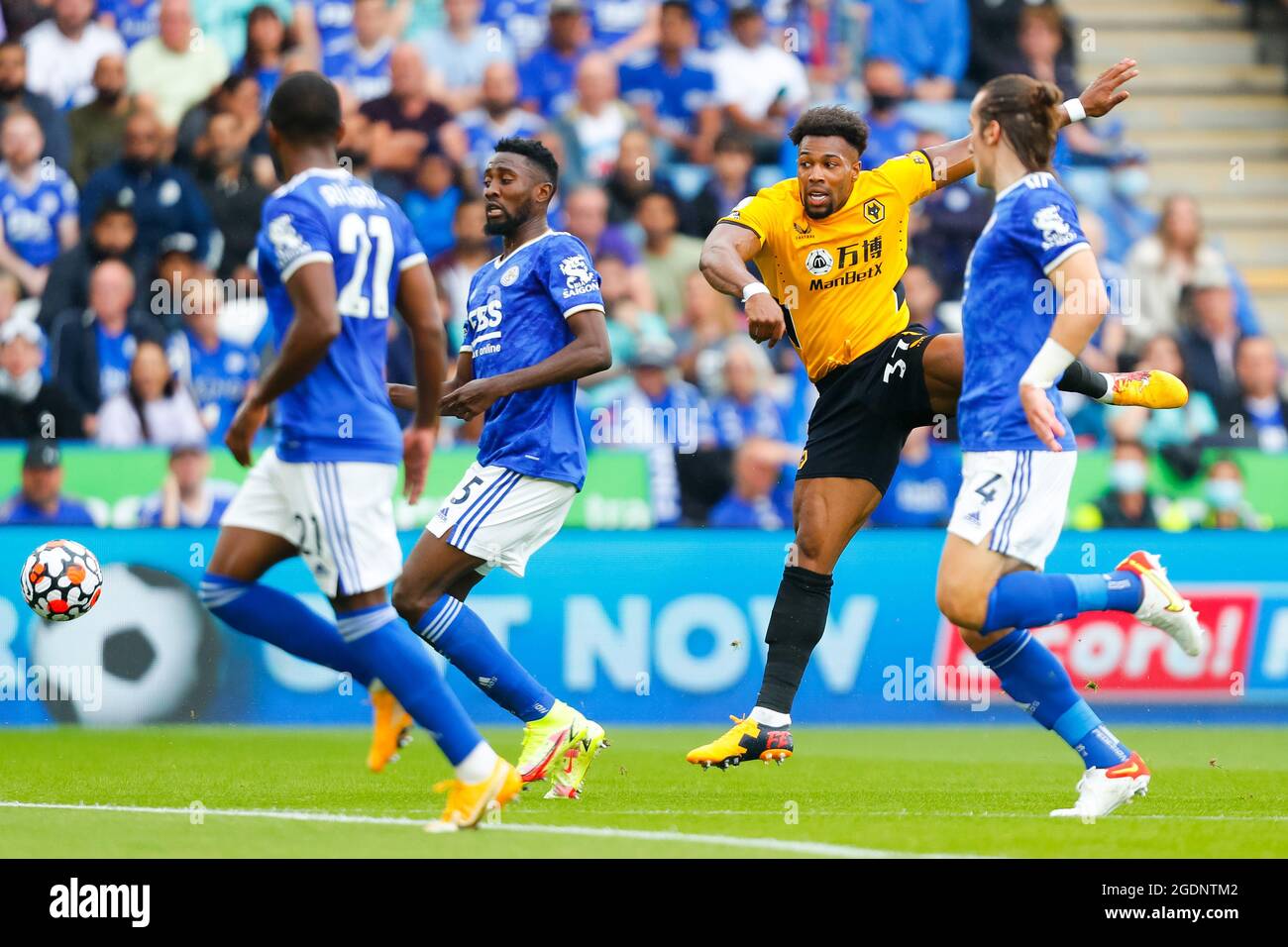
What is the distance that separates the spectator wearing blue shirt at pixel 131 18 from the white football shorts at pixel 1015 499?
32.9 feet

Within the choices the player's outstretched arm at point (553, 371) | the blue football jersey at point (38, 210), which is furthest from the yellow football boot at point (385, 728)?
the blue football jersey at point (38, 210)

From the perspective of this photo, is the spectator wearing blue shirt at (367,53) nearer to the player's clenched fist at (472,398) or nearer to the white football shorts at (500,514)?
the white football shorts at (500,514)

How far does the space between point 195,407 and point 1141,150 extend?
28.5 feet

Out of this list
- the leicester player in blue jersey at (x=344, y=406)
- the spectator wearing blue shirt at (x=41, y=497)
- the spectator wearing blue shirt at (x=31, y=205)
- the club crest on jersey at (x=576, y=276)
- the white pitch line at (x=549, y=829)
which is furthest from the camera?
the spectator wearing blue shirt at (x=31, y=205)

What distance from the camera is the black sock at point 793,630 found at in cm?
740

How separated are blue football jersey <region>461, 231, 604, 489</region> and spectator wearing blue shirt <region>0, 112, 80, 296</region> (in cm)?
679

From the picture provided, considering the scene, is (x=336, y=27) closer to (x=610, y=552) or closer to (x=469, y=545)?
(x=610, y=552)

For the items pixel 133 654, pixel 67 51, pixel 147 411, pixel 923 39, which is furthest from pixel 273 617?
pixel 923 39

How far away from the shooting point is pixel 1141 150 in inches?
653

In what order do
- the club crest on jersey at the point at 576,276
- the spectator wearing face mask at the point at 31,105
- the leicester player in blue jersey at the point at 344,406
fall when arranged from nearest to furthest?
the leicester player in blue jersey at the point at 344,406
the club crest on jersey at the point at 576,276
the spectator wearing face mask at the point at 31,105

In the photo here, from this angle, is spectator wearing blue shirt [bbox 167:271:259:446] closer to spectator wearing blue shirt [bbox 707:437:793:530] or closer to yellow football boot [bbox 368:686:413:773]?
spectator wearing blue shirt [bbox 707:437:793:530]

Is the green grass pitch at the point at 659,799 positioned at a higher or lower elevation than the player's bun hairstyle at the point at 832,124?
lower

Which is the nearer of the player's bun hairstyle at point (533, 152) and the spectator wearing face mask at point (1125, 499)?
the player's bun hairstyle at point (533, 152)

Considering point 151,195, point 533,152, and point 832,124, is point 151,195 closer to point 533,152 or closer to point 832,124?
point 533,152
